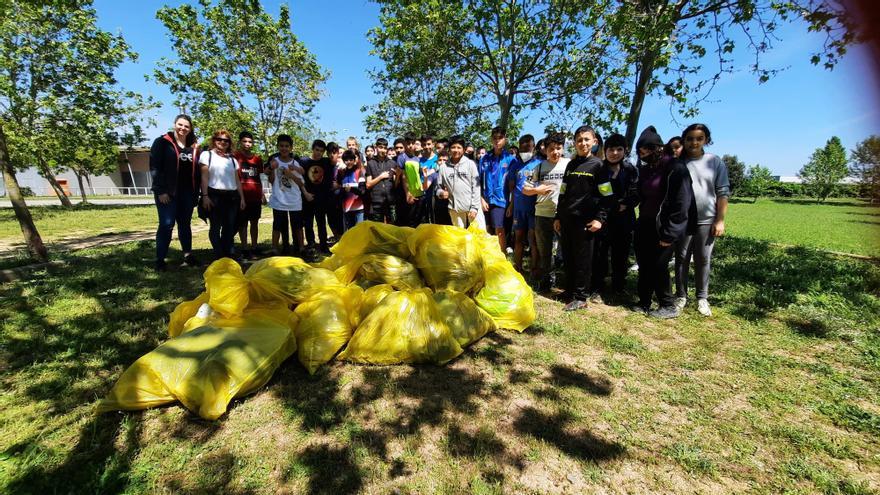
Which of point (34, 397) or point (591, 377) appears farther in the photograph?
point (591, 377)

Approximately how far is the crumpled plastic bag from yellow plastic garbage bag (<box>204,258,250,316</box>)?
807 mm

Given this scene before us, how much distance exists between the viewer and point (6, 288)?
428 centimetres

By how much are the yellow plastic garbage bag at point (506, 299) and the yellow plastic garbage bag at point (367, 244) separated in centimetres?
84

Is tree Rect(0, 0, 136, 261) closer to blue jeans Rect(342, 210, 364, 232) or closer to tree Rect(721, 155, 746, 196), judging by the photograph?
blue jeans Rect(342, 210, 364, 232)

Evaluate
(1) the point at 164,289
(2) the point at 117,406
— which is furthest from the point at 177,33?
(2) the point at 117,406

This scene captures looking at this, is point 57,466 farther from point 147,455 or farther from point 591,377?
point 591,377

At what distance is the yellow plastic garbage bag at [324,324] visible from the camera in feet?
8.99

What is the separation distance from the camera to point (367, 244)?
12.2 ft

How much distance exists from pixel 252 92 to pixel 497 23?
10.6m

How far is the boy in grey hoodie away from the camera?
5.00 m

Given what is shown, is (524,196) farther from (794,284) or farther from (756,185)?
(756,185)

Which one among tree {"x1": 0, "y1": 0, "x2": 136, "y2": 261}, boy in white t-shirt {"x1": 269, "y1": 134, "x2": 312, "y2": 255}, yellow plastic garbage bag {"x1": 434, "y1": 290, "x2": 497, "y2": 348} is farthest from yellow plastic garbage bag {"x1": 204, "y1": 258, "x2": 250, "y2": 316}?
tree {"x1": 0, "y1": 0, "x2": 136, "y2": 261}

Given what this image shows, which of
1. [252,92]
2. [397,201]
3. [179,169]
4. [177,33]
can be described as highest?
[177,33]

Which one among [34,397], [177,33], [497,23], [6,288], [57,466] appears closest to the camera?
[57,466]
